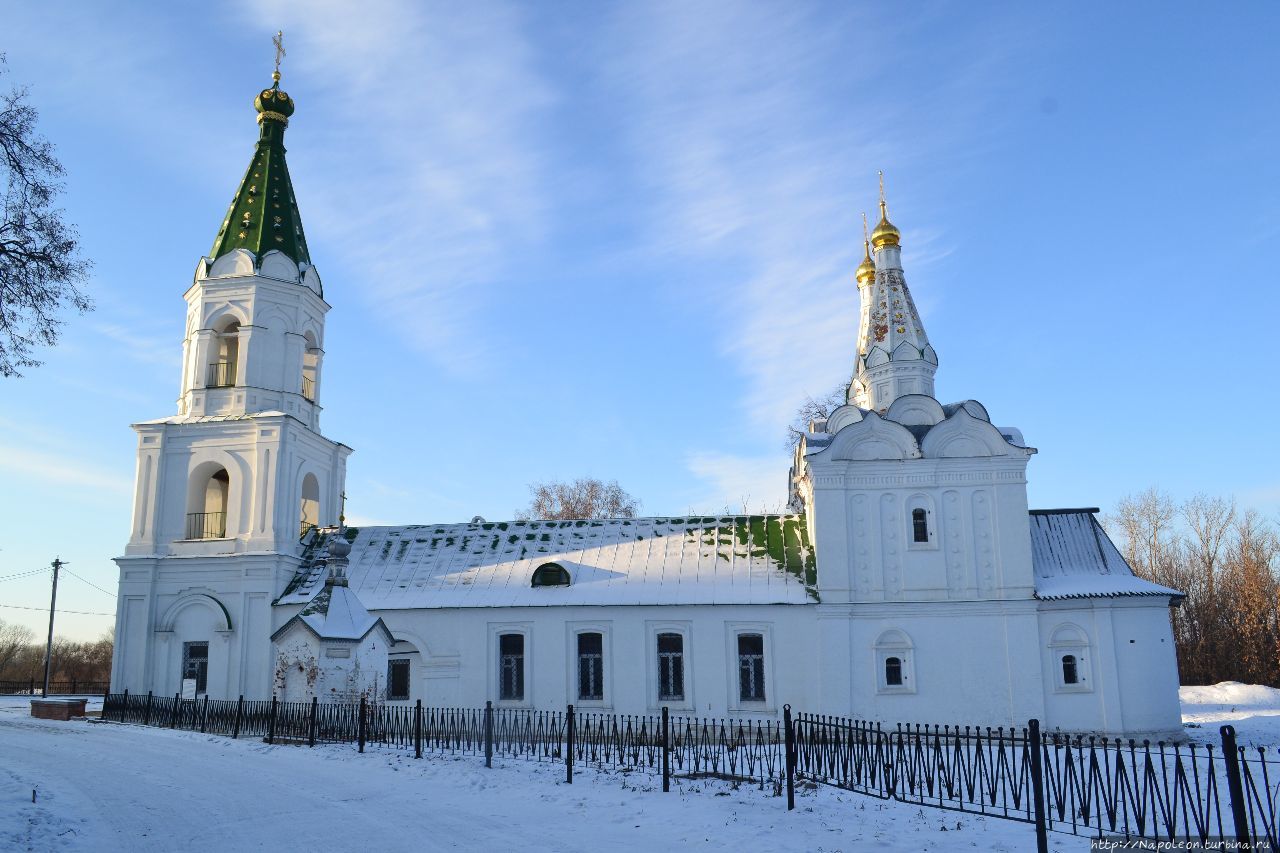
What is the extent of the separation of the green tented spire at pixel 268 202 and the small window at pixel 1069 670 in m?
21.8

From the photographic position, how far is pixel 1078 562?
77.5 ft

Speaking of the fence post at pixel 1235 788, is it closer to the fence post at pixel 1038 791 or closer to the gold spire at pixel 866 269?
the fence post at pixel 1038 791

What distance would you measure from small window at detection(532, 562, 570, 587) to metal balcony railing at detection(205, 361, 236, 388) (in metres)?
9.74

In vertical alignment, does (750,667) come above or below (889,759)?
above

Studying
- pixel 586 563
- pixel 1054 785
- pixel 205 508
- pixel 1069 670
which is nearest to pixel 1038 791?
pixel 1054 785

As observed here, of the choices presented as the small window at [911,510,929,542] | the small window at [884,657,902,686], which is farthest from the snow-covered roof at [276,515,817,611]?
the small window at [911,510,929,542]

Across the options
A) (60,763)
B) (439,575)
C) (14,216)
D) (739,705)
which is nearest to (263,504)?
(439,575)

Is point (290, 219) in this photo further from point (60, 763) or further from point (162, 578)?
point (60, 763)

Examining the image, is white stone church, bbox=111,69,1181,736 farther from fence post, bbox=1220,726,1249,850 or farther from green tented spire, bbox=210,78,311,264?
fence post, bbox=1220,726,1249,850

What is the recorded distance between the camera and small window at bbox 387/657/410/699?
24.0 metres

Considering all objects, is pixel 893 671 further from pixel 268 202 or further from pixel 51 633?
pixel 51 633

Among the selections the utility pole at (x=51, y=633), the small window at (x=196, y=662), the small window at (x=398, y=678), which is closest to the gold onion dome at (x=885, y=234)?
the small window at (x=398, y=678)

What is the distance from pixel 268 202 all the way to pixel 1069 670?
76.9ft

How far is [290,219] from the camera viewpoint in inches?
1085
